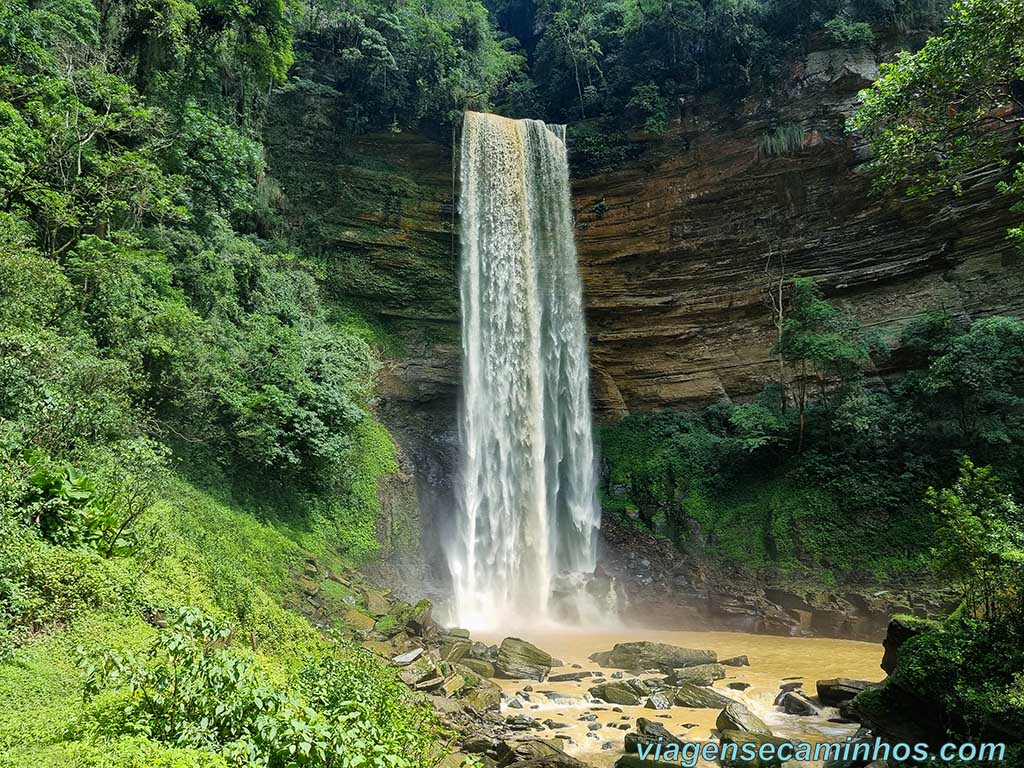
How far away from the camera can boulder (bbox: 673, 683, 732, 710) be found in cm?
882

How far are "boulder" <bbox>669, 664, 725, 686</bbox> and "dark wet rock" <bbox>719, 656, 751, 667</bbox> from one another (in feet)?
3.12

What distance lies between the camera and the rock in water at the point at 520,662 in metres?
10.2

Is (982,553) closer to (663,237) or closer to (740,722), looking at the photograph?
(740,722)

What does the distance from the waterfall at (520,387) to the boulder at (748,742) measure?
9.05 meters

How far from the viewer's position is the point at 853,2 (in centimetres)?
1945

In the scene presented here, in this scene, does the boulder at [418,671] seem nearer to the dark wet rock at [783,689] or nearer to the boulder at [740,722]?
the boulder at [740,722]

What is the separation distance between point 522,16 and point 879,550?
88.9ft

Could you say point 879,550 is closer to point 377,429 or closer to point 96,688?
point 377,429

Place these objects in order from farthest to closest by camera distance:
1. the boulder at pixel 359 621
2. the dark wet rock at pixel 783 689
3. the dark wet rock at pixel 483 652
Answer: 1. the dark wet rock at pixel 483 652
2. the boulder at pixel 359 621
3. the dark wet rock at pixel 783 689

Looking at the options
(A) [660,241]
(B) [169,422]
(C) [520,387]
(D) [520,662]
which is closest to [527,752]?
(D) [520,662]

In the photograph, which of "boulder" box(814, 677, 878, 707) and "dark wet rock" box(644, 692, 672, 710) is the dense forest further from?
"dark wet rock" box(644, 692, 672, 710)

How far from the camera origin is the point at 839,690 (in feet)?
28.8

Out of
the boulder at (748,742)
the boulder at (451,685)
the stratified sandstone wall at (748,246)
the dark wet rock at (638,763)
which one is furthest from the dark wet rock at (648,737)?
the stratified sandstone wall at (748,246)

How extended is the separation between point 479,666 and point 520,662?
862mm
